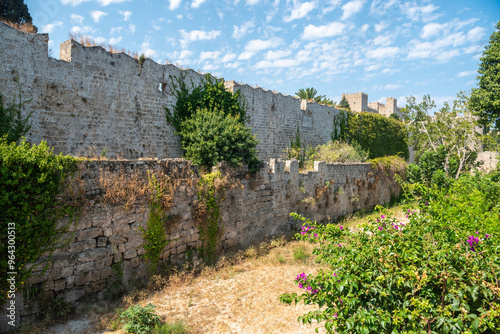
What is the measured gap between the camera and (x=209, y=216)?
321 inches

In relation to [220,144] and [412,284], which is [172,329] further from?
[220,144]

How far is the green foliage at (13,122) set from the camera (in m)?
7.73

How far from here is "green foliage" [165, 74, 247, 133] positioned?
1168 cm

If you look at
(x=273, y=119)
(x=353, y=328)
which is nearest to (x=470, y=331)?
(x=353, y=328)

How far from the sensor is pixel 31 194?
4.96 metres

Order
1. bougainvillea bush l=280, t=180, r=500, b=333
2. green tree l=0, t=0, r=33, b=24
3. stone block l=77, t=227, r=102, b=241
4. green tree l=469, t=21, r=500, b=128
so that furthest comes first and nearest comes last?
green tree l=0, t=0, r=33, b=24
green tree l=469, t=21, r=500, b=128
stone block l=77, t=227, r=102, b=241
bougainvillea bush l=280, t=180, r=500, b=333

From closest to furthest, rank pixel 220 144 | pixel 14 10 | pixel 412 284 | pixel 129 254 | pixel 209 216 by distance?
1. pixel 412 284
2. pixel 129 254
3. pixel 209 216
4. pixel 220 144
5. pixel 14 10

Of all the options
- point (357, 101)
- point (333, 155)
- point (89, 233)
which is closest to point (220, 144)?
point (89, 233)

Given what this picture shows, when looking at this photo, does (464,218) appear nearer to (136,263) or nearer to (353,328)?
(353,328)

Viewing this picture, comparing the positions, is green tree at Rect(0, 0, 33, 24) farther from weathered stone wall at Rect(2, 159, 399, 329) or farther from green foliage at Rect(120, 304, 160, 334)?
green foliage at Rect(120, 304, 160, 334)

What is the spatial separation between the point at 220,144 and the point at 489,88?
47.3ft

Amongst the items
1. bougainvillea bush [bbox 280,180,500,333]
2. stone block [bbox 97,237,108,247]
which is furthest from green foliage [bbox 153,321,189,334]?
bougainvillea bush [bbox 280,180,500,333]

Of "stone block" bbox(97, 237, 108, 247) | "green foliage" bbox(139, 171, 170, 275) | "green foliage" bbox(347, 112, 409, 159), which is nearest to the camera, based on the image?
"stone block" bbox(97, 237, 108, 247)

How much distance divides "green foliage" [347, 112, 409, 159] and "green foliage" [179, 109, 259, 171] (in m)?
14.1
